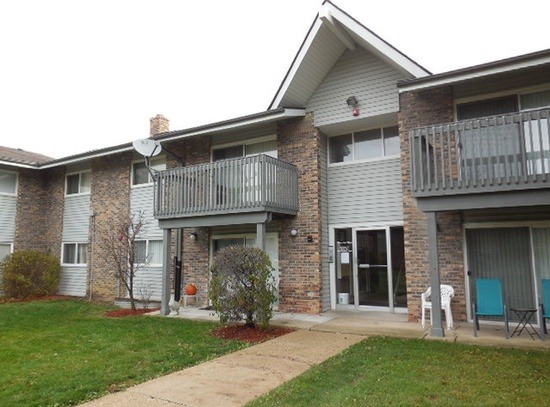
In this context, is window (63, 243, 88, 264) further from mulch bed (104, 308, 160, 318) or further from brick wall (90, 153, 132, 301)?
mulch bed (104, 308, 160, 318)

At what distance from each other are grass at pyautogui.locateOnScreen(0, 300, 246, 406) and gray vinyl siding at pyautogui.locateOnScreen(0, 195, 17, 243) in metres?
6.10

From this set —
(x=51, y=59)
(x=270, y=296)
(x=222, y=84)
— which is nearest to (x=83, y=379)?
(x=270, y=296)

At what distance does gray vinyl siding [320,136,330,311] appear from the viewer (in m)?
11.6

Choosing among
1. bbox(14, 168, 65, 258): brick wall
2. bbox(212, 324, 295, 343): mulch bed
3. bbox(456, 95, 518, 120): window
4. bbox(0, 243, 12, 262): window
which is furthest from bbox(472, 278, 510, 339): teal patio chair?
bbox(0, 243, 12, 262): window

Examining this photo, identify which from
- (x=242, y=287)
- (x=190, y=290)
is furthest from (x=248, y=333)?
(x=190, y=290)

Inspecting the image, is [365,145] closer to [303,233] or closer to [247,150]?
[303,233]

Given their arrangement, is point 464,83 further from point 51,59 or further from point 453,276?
point 51,59

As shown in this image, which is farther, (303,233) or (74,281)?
(74,281)

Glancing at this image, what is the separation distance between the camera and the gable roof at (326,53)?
10172 mm

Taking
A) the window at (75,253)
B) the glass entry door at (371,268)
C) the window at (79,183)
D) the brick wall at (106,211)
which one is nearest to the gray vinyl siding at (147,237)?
the brick wall at (106,211)

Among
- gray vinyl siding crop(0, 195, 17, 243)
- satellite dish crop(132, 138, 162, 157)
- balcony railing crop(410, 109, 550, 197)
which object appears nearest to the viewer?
balcony railing crop(410, 109, 550, 197)

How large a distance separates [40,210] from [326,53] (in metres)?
14.2

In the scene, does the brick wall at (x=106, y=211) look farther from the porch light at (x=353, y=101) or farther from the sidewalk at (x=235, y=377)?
the sidewalk at (x=235, y=377)

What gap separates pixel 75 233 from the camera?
16.9 m
